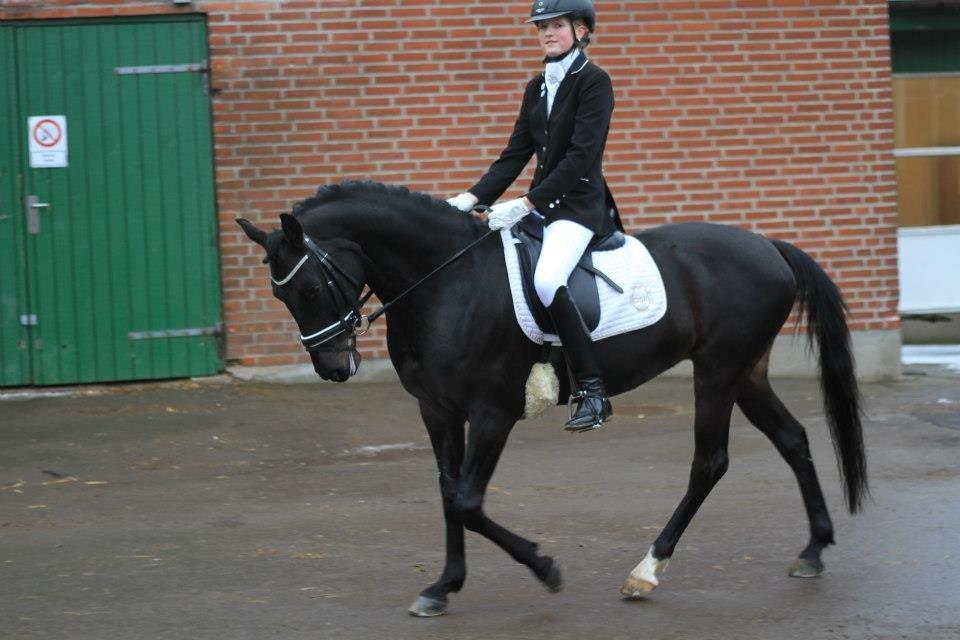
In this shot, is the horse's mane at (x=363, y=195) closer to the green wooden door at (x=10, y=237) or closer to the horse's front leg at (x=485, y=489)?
the horse's front leg at (x=485, y=489)

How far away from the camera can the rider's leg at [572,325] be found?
5.75 metres

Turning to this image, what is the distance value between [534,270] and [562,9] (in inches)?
47.2

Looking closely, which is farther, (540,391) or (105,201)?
(105,201)

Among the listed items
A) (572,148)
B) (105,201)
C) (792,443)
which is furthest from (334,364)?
(105,201)

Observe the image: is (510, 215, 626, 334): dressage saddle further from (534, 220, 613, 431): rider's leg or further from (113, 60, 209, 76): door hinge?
(113, 60, 209, 76): door hinge

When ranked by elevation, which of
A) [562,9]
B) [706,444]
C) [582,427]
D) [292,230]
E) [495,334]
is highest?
[562,9]

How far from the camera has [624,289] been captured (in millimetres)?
6043

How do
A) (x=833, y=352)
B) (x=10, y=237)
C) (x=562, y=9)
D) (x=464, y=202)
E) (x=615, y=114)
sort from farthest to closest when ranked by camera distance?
(x=615, y=114), (x=10, y=237), (x=833, y=352), (x=464, y=202), (x=562, y=9)

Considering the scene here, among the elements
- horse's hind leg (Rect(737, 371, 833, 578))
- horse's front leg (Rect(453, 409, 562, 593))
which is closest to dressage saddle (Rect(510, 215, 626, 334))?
horse's front leg (Rect(453, 409, 562, 593))

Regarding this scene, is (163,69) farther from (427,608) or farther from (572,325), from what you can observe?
(427,608)

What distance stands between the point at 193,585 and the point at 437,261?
6.22 feet

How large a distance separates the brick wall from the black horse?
4956 mm

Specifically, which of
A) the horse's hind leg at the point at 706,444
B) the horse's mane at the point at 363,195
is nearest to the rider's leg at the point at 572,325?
the horse's mane at the point at 363,195

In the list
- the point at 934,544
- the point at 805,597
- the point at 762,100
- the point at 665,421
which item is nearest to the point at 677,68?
the point at 762,100
